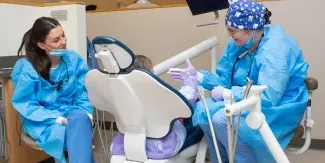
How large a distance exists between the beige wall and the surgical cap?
1.08 metres

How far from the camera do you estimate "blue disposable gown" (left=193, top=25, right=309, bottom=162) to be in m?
1.49

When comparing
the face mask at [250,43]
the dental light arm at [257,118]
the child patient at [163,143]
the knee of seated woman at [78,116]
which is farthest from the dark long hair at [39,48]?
the dental light arm at [257,118]

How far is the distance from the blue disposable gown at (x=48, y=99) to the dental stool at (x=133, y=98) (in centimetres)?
46

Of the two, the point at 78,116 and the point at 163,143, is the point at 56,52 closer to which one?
the point at 78,116

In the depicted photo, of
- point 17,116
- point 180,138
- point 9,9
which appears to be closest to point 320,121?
point 180,138

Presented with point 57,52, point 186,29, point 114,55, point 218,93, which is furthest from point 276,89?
point 186,29

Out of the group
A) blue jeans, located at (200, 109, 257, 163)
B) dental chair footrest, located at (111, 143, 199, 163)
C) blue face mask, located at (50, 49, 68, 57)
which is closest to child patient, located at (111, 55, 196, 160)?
dental chair footrest, located at (111, 143, 199, 163)

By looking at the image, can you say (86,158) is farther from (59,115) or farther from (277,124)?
(277,124)

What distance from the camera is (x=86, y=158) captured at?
1781 millimetres

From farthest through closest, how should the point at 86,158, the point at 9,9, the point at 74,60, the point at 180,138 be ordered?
the point at 9,9 < the point at 74,60 < the point at 86,158 < the point at 180,138

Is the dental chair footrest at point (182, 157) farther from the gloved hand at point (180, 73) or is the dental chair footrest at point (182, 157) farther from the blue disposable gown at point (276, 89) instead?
the gloved hand at point (180, 73)

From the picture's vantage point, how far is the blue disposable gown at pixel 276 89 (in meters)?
1.49

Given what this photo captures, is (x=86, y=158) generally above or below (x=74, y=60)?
below

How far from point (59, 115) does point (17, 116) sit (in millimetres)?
491
